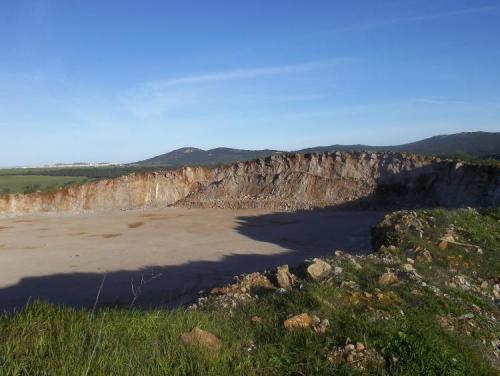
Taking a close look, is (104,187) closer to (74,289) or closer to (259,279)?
(74,289)

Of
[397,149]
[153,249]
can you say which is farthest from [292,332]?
[397,149]

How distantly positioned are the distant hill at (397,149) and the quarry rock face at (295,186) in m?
25.8

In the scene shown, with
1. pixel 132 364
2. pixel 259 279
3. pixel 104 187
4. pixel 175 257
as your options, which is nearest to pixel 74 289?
pixel 175 257

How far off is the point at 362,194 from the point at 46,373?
2771cm

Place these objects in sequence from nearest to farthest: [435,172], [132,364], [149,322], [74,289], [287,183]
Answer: [132,364]
[149,322]
[74,289]
[435,172]
[287,183]

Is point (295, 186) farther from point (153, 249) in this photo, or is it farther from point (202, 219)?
point (153, 249)

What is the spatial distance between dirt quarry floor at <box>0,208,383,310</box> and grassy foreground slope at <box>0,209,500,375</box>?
8.16 ft

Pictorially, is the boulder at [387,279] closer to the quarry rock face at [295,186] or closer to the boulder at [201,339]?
the boulder at [201,339]

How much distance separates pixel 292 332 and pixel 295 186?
27514 mm

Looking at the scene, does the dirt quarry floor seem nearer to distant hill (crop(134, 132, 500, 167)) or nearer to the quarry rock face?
the quarry rock face

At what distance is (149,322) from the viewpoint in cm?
487

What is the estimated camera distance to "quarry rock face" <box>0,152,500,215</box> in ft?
90.8

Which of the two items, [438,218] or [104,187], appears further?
[104,187]

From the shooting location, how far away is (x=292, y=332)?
5137 mm
